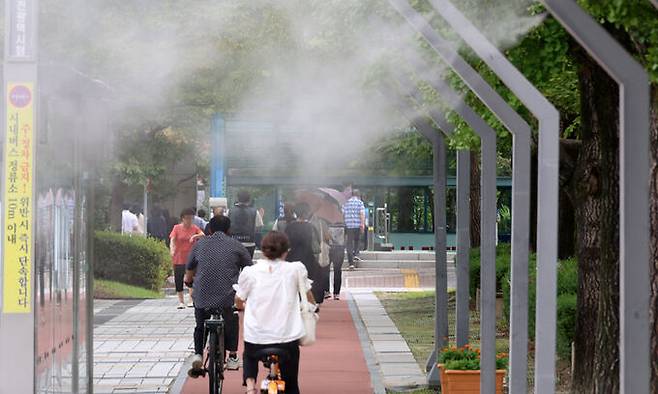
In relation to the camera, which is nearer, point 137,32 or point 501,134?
point 501,134

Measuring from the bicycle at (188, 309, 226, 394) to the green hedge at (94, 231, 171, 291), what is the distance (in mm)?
13824

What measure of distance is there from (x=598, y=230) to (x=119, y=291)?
1437 cm

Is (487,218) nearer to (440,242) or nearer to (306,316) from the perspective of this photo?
(306,316)

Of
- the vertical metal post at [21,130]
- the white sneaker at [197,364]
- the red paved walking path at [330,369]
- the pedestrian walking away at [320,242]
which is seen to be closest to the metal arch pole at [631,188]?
the vertical metal post at [21,130]

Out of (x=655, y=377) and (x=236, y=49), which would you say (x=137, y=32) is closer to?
(x=236, y=49)

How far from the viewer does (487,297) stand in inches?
376

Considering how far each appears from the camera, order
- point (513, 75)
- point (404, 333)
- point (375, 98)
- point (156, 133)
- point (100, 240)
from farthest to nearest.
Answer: point (156, 133) → point (100, 240) → point (375, 98) → point (404, 333) → point (513, 75)

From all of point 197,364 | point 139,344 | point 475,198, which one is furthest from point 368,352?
point 475,198

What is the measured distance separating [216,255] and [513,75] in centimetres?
468

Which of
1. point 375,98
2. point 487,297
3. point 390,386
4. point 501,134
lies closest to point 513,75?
point 487,297

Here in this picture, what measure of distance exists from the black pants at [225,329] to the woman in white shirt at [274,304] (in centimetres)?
216

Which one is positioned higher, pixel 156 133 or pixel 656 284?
pixel 156 133

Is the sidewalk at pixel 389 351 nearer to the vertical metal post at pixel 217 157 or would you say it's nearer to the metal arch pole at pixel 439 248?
the metal arch pole at pixel 439 248

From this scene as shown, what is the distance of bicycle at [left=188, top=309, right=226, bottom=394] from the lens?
37.8 feet
